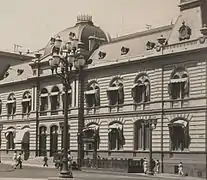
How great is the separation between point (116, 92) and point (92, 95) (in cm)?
215

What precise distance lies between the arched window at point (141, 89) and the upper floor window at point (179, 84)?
6.82ft

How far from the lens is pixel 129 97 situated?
29516 millimetres

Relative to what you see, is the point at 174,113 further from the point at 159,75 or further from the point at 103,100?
the point at 103,100

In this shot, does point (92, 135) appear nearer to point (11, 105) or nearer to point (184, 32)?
point (184, 32)

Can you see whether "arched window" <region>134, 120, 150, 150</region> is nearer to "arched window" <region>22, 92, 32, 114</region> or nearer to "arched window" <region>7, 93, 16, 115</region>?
"arched window" <region>22, 92, 32, 114</region>

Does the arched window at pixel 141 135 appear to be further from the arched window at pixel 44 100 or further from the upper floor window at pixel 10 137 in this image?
the upper floor window at pixel 10 137

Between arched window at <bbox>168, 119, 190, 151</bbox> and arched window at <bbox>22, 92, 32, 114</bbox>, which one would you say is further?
arched window at <bbox>22, 92, 32, 114</bbox>

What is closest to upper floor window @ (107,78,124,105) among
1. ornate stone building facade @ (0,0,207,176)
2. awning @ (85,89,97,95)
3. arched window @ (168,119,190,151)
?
ornate stone building facade @ (0,0,207,176)

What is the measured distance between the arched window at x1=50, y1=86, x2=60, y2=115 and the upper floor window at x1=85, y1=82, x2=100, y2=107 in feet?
8.97

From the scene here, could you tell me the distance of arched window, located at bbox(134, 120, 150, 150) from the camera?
1113 inches

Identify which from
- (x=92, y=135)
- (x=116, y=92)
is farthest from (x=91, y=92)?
(x=92, y=135)

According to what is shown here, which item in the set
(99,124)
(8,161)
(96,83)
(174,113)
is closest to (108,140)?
(99,124)

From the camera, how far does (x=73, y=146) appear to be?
3269 centimetres

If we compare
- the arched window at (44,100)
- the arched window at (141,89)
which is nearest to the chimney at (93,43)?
the arched window at (44,100)
